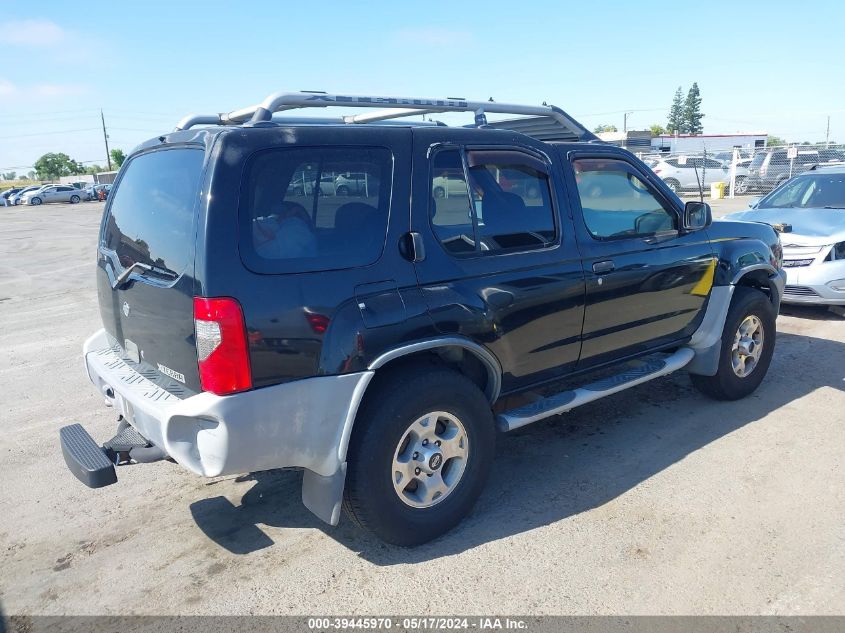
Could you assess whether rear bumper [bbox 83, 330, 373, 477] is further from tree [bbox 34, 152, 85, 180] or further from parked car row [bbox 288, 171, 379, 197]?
tree [bbox 34, 152, 85, 180]

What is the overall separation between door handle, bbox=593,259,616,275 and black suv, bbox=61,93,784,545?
0.04 ft

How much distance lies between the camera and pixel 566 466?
4.23 m

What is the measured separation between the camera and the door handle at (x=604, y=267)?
404 cm

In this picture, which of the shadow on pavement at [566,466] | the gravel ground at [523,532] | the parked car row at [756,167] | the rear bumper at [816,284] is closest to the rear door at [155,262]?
the gravel ground at [523,532]

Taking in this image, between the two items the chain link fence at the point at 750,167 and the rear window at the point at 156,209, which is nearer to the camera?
the rear window at the point at 156,209

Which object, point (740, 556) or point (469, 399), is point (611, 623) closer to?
point (740, 556)

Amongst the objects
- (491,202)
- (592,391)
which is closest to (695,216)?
(592,391)

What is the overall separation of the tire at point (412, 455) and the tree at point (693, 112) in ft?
404

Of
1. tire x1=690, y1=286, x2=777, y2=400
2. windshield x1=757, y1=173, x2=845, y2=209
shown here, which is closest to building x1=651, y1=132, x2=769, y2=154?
windshield x1=757, y1=173, x2=845, y2=209

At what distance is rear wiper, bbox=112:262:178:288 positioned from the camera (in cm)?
300

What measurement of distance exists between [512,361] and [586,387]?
0.76 meters

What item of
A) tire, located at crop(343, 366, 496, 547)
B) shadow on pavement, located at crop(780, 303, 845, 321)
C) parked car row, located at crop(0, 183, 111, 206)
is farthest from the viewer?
parked car row, located at crop(0, 183, 111, 206)

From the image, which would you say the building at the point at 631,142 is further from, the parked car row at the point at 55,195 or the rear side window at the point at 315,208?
the parked car row at the point at 55,195

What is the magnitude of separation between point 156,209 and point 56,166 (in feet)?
368
